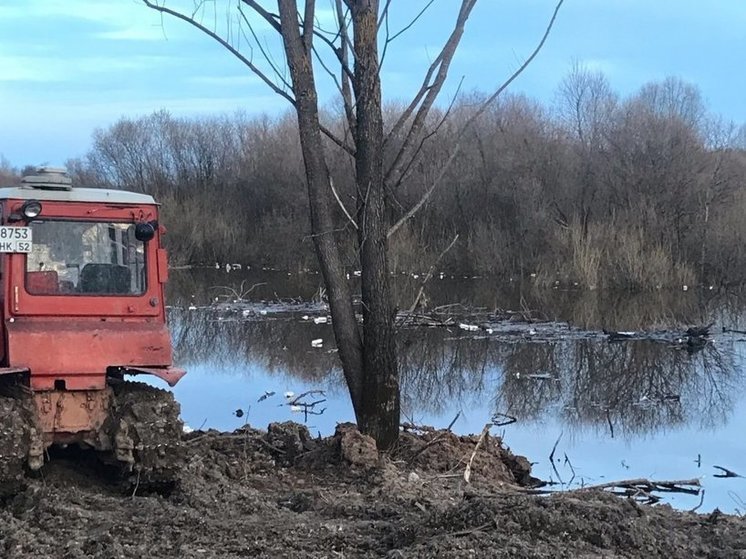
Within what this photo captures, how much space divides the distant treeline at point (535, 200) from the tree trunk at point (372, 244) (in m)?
15.7

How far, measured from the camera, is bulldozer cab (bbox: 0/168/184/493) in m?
7.06

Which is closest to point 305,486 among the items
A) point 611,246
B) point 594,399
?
point 594,399

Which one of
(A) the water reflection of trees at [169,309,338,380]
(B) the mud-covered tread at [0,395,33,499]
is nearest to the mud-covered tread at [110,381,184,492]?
(B) the mud-covered tread at [0,395,33,499]

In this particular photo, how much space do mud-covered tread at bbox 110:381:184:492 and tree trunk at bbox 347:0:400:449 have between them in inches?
84.9

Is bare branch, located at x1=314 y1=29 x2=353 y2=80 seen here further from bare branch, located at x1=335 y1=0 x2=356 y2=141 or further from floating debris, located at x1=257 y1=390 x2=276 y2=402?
floating debris, located at x1=257 y1=390 x2=276 y2=402

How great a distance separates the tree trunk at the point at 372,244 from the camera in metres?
8.82

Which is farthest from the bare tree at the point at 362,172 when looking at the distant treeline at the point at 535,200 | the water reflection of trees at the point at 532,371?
the distant treeline at the point at 535,200

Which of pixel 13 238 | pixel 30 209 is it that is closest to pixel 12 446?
pixel 13 238

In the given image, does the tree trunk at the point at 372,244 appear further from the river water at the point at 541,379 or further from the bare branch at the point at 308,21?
the river water at the point at 541,379

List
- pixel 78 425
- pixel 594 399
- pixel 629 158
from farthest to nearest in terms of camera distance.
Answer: pixel 629 158 → pixel 594 399 → pixel 78 425

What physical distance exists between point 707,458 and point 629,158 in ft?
75.3

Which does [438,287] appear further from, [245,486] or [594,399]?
[245,486]

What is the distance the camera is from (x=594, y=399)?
49.2 feet

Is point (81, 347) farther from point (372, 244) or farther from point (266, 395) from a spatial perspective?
point (266, 395)
